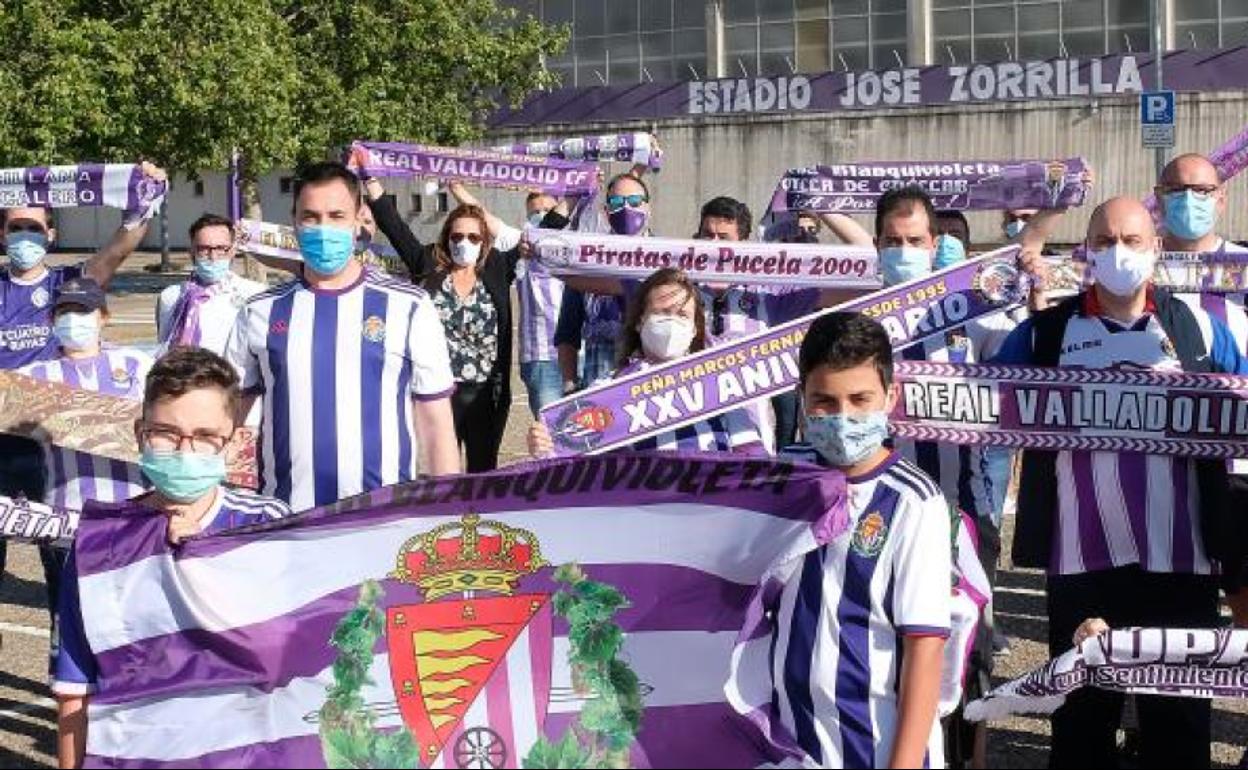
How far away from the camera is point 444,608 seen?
484 cm

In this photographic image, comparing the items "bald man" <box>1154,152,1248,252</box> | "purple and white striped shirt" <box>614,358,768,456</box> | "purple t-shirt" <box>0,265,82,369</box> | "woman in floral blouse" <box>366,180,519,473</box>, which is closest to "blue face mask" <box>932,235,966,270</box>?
"bald man" <box>1154,152,1248,252</box>

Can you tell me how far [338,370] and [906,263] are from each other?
2245mm

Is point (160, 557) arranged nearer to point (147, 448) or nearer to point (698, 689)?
point (147, 448)

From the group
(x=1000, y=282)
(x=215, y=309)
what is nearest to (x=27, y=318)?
(x=215, y=309)

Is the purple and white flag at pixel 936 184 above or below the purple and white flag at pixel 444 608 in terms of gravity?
above

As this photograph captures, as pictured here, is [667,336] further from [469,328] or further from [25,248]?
[25,248]

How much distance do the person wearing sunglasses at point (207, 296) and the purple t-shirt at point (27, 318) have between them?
2.44 ft

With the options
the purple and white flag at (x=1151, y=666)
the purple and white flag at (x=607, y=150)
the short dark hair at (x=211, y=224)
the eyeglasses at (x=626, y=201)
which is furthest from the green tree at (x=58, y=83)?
the purple and white flag at (x=1151, y=666)

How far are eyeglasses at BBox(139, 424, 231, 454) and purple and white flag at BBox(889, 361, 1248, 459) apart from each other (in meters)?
2.34

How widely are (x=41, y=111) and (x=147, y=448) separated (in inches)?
978

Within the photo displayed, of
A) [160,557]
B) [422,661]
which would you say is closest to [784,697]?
[422,661]

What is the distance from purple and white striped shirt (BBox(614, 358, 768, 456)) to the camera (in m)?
6.32

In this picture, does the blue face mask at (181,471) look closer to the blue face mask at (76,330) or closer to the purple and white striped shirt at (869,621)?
the purple and white striped shirt at (869,621)

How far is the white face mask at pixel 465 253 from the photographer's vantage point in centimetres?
937
